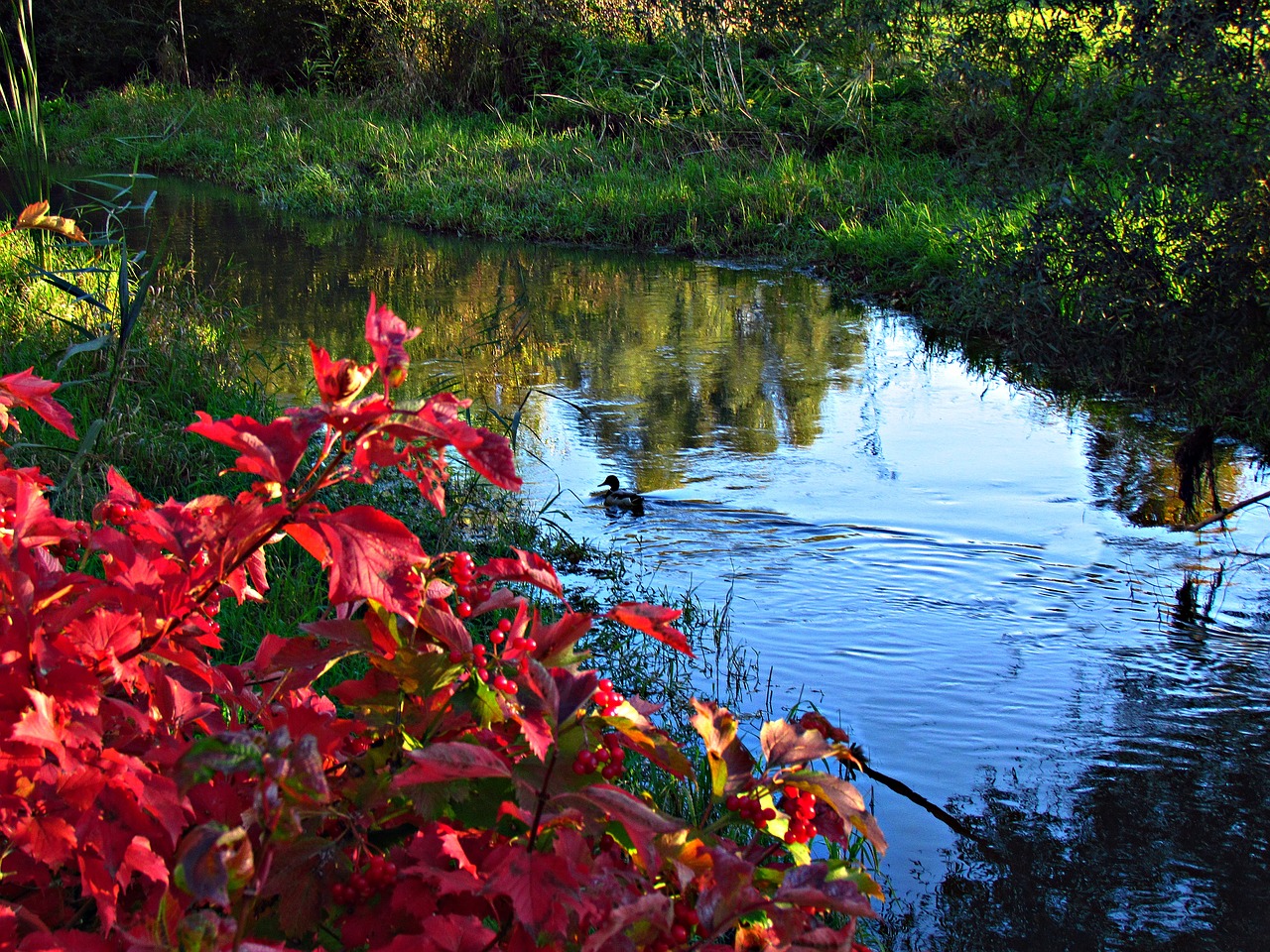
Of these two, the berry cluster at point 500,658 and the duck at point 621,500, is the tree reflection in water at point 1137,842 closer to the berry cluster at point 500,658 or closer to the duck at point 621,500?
the berry cluster at point 500,658

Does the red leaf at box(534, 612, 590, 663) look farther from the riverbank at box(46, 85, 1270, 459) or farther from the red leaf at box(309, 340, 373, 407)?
the riverbank at box(46, 85, 1270, 459)

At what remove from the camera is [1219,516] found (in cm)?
479

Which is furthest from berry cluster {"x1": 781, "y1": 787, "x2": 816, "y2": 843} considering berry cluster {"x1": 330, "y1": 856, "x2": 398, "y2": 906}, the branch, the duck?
the branch

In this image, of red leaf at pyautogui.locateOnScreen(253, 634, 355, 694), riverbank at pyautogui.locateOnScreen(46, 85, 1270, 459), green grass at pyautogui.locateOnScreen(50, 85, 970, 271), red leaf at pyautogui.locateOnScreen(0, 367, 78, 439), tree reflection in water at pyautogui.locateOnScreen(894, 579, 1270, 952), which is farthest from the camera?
green grass at pyautogui.locateOnScreen(50, 85, 970, 271)

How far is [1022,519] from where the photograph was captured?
4.90 meters

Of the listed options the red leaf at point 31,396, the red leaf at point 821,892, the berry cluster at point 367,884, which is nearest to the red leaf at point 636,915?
the red leaf at point 821,892

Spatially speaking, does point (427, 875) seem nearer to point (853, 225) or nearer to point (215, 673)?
point (215, 673)

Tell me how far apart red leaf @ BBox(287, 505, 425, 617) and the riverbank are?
15.3 feet

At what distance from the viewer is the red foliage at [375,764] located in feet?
3.35

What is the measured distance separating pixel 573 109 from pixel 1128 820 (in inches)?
537

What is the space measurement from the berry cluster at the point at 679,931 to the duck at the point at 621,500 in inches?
149

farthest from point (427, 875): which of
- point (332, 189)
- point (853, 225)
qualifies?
point (332, 189)

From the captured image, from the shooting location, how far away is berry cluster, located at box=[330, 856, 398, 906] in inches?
43.2

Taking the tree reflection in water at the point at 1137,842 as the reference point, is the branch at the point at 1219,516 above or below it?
above
